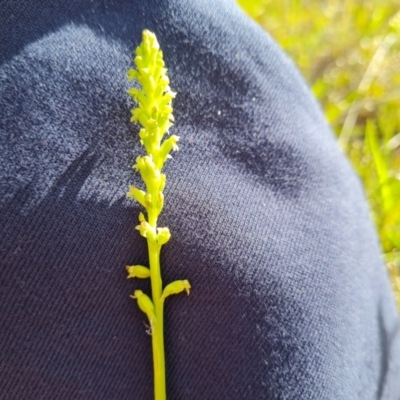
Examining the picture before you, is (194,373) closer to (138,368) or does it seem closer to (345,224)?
(138,368)

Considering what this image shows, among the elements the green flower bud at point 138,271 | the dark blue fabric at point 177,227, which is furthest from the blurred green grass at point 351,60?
the green flower bud at point 138,271

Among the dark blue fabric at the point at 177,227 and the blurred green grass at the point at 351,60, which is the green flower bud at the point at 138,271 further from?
the blurred green grass at the point at 351,60

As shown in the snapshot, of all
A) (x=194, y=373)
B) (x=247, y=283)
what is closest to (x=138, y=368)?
(x=194, y=373)

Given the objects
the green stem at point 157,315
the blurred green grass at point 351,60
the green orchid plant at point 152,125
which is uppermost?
the blurred green grass at point 351,60

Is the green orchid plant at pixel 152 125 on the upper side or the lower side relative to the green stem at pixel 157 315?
upper

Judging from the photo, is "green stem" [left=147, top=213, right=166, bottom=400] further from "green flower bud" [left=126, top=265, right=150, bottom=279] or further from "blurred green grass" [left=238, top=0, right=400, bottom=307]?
"blurred green grass" [left=238, top=0, right=400, bottom=307]

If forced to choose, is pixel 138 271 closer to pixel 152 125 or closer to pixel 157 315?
pixel 157 315

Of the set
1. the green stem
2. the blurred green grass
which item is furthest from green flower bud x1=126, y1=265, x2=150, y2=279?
the blurred green grass
